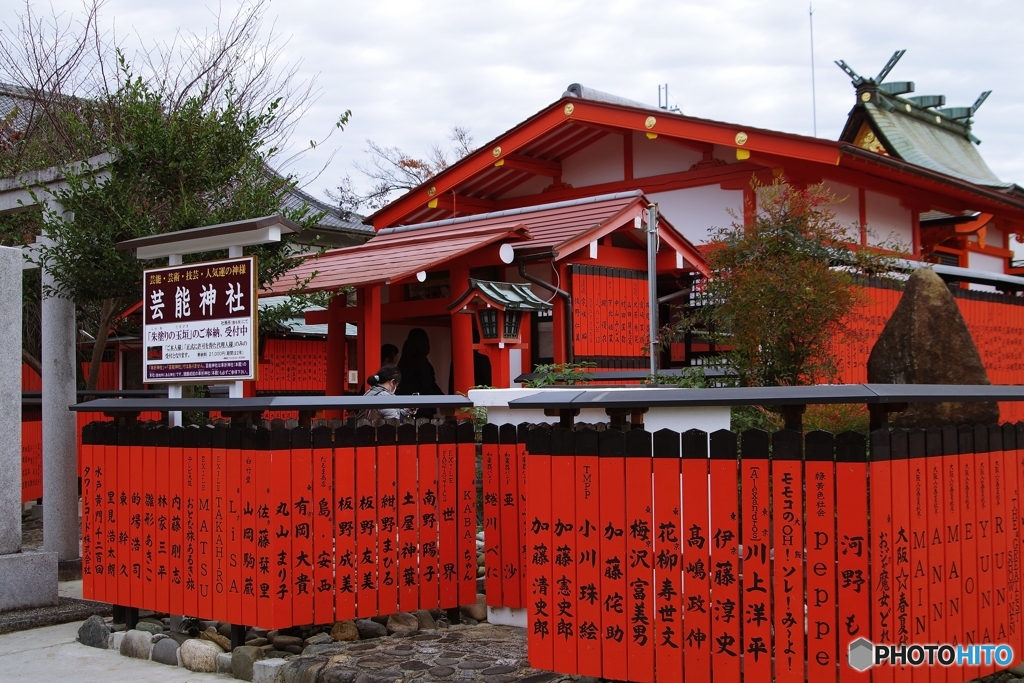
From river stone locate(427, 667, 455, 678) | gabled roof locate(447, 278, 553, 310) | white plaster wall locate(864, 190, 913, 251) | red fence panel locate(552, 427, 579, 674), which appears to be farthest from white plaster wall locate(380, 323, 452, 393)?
red fence panel locate(552, 427, 579, 674)

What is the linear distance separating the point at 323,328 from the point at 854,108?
13456 mm

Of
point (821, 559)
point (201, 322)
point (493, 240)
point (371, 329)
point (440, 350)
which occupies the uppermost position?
point (493, 240)

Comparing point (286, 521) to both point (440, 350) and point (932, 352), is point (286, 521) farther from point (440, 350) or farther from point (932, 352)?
point (440, 350)

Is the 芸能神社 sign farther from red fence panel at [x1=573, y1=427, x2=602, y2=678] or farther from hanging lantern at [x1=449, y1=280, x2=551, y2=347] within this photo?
hanging lantern at [x1=449, y1=280, x2=551, y2=347]

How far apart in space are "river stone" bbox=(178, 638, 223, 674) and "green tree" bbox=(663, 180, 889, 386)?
253 inches

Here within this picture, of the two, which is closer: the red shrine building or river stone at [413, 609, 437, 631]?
river stone at [413, 609, 437, 631]

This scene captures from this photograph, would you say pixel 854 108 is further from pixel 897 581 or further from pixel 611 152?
pixel 897 581

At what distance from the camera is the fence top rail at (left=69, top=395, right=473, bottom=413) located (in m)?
6.43

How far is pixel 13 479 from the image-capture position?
28.6ft

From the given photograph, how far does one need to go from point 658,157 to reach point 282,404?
12.3 metres

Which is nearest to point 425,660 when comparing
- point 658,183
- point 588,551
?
point 588,551

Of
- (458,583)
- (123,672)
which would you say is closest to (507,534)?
(458,583)

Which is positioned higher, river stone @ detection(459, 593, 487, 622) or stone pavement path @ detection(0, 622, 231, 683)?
river stone @ detection(459, 593, 487, 622)

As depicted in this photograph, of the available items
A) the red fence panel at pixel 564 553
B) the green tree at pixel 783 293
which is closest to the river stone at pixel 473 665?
the red fence panel at pixel 564 553
